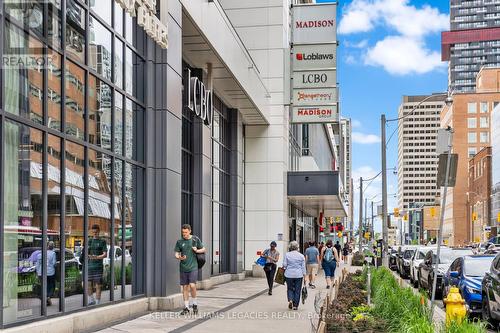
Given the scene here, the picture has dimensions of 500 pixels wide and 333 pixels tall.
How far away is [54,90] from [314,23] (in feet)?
79.7

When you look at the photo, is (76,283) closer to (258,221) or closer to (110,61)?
(110,61)

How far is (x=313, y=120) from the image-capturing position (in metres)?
33.6

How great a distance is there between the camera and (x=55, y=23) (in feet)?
37.8

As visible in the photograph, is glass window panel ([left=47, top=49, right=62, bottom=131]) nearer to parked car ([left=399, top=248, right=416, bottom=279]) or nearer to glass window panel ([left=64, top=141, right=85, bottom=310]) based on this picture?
glass window panel ([left=64, top=141, right=85, bottom=310])

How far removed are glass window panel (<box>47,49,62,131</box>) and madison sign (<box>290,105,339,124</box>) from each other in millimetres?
22232

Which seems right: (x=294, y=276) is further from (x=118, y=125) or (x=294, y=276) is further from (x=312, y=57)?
(x=312, y=57)

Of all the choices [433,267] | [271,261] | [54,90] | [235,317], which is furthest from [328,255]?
[54,90]

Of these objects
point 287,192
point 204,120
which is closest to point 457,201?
point 287,192

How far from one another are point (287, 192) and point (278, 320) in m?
20.1

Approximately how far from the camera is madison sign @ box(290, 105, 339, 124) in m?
33.0

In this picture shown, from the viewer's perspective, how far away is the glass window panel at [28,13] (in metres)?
10.0

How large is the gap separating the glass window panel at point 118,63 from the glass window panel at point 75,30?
171cm

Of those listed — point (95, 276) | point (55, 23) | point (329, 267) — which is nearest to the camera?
point (55, 23)

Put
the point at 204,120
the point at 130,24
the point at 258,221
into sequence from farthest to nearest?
1. the point at 258,221
2. the point at 204,120
3. the point at 130,24
